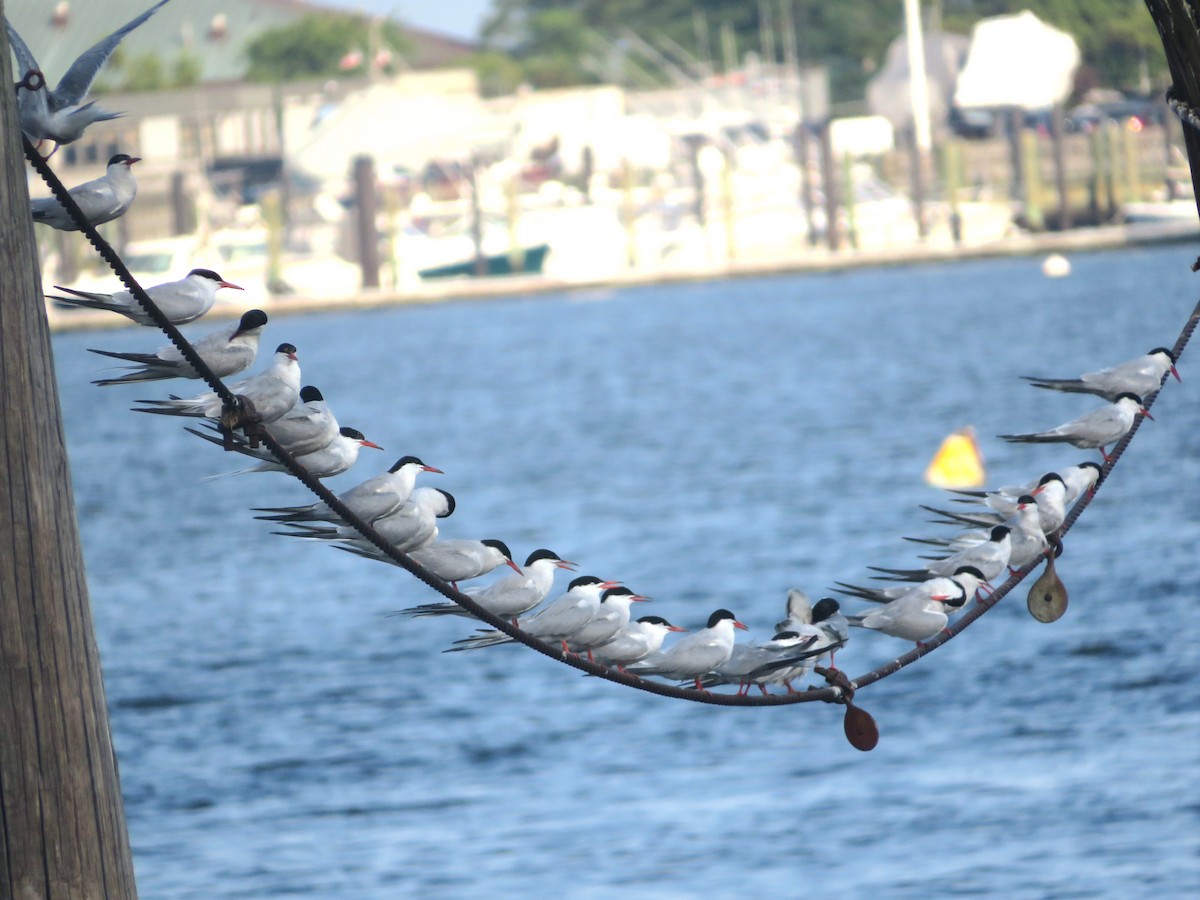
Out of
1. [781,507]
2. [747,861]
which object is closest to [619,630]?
[747,861]

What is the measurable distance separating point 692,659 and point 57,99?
1991 mm

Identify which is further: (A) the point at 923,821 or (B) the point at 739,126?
(B) the point at 739,126

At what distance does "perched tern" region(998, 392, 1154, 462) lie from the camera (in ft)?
17.1

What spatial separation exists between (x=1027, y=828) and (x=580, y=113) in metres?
65.6

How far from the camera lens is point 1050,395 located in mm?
35719

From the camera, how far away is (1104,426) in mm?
5250

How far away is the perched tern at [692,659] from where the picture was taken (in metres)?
4.64

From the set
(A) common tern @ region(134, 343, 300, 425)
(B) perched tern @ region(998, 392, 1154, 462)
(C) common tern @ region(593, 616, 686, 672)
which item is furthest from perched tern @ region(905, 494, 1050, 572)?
(A) common tern @ region(134, 343, 300, 425)

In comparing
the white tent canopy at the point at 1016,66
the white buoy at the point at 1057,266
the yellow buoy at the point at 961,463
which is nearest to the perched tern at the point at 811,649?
the yellow buoy at the point at 961,463

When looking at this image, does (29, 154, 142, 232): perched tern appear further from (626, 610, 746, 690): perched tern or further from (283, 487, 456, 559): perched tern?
(626, 610, 746, 690): perched tern

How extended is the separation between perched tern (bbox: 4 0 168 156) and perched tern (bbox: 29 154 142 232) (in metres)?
0.12

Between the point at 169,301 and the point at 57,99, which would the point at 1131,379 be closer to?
the point at 169,301

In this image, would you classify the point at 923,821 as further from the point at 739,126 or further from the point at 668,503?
the point at 739,126

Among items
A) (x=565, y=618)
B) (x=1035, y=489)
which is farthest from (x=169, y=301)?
(x=1035, y=489)
